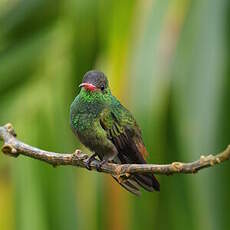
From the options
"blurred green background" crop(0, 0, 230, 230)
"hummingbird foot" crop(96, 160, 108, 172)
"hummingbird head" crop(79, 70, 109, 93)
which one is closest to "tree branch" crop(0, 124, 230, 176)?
"hummingbird foot" crop(96, 160, 108, 172)

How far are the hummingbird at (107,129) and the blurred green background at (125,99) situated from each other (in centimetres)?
91

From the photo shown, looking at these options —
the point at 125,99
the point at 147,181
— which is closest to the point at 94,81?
the point at 147,181

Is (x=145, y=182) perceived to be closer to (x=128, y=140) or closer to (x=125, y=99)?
(x=128, y=140)

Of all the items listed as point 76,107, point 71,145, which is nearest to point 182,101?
point 71,145

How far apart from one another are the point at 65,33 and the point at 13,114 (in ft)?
1.89

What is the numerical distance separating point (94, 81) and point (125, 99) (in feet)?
3.59

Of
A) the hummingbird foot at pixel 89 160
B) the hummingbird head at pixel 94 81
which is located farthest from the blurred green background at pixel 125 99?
the hummingbird head at pixel 94 81

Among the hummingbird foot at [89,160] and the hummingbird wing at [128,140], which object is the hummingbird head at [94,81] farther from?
the hummingbird foot at [89,160]

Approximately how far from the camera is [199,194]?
9.88 feet

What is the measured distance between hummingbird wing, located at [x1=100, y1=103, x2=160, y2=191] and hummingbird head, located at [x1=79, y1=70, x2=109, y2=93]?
0.06m

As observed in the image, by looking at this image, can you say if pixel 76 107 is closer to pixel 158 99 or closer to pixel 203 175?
pixel 158 99

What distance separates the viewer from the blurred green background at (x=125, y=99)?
9.50 ft

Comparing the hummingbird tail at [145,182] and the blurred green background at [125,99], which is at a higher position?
the blurred green background at [125,99]

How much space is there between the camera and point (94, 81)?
5.68 feet
